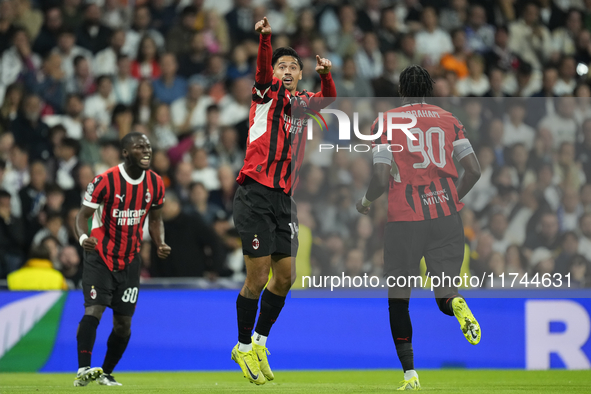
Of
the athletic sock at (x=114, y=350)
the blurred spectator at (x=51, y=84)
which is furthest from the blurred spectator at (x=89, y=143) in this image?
the athletic sock at (x=114, y=350)

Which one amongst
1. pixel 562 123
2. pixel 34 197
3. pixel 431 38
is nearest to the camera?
pixel 562 123

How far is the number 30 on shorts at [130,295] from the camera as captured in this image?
742 cm

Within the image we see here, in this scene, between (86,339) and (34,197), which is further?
(34,197)

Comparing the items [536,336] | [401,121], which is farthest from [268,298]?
[536,336]

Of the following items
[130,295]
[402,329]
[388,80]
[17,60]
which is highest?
[17,60]

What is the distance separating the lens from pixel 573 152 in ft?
30.3

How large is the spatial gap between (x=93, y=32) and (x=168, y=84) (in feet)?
5.26

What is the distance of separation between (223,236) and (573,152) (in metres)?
4.42

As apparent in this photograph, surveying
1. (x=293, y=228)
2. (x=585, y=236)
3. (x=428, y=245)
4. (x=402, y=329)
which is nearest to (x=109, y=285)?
(x=293, y=228)

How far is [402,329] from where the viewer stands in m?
5.98

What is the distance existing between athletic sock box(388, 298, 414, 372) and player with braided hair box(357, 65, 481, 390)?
19 millimetres

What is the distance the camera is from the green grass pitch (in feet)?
20.1

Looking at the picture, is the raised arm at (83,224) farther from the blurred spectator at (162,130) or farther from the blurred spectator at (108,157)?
the blurred spectator at (162,130)

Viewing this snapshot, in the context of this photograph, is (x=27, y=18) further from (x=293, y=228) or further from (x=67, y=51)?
(x=293, y=228)
